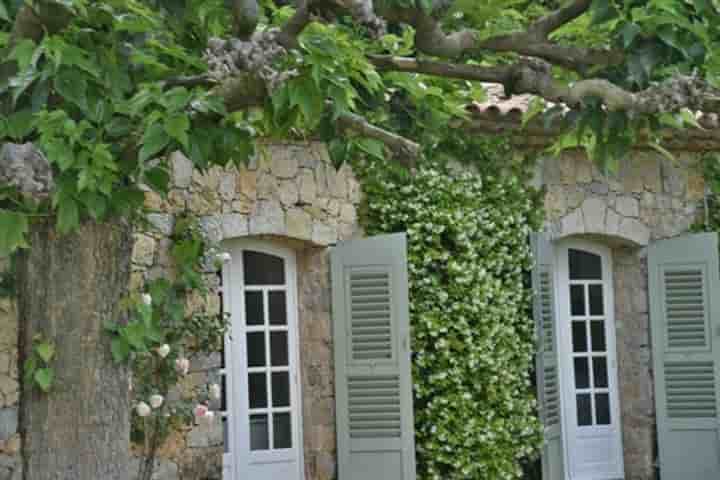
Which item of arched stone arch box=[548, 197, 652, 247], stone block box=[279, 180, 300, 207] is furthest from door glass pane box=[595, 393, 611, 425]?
stone block box=[279, 180, 300, 207]

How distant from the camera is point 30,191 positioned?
3.99m

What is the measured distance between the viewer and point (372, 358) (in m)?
8.84

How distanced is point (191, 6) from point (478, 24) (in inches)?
48.9

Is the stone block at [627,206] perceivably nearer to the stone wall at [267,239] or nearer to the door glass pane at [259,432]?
the stone wall at [267,239]

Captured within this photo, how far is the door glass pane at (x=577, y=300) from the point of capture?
33.7 feet

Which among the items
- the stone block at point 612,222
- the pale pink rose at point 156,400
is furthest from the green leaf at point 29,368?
the stone block at point 612,222

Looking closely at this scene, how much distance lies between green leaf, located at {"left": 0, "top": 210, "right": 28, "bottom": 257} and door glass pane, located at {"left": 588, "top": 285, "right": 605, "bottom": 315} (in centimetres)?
693

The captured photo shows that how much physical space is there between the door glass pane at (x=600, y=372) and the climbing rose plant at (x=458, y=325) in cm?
112

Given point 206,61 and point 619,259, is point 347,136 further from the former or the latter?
point 619,259

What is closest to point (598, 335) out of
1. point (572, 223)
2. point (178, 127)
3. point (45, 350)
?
point (572, 223)

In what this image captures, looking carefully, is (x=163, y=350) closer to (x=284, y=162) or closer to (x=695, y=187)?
(x=284, y=162)

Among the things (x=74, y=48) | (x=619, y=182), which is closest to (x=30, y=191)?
(x=74, y=48)

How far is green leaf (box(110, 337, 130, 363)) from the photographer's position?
4516 mm

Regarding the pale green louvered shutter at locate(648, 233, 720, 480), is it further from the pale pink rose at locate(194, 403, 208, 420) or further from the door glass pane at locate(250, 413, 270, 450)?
the pale pink rose at locate(194, 403, 208, 420)
